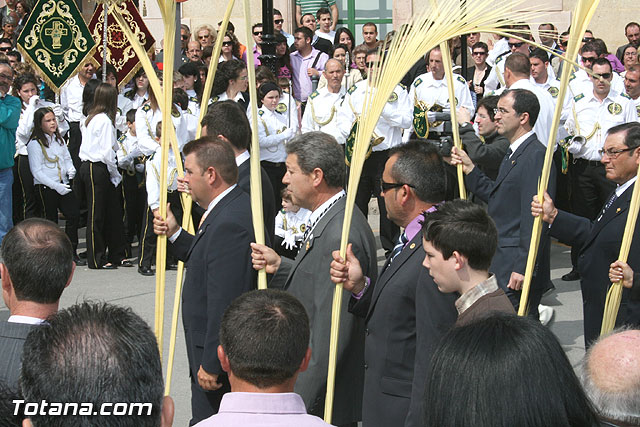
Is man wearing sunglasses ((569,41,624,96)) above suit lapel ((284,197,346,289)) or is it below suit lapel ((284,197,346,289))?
above

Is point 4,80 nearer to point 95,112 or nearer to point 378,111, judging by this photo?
point 95,112

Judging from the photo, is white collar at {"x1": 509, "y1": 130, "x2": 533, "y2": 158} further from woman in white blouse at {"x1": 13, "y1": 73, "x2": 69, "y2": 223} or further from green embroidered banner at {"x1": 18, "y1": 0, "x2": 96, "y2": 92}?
green embroidered banner at {"x1": 18, "y1": 0, "x2": 96, "y2": 92}

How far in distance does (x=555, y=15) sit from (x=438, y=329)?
1326 cm

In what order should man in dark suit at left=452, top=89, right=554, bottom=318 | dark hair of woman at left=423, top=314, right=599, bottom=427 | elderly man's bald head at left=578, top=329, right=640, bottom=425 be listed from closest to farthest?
dark hair of woman at left=423, top=314, right=599, bottom=427 → elderly man's bald head at left=578, top=329, right=640, bottom=425 → man in dark suit at left=452, top=89, right=554, bottom=318

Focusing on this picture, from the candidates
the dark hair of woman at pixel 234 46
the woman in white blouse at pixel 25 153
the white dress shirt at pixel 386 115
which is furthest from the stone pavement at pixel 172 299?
the dark hair of woman at pixel 234 46

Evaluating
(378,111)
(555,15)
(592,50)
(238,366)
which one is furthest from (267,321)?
(555,15)

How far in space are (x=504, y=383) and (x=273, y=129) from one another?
8.36 metres

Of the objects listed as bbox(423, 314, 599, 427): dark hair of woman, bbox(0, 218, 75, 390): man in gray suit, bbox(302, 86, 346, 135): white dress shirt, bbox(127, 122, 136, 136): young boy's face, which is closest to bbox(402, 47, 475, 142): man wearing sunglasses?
bbox(302, 86, 346, 135): white dress shirt

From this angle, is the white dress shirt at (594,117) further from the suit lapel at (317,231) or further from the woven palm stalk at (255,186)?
the woven palm stalk at (255,186)

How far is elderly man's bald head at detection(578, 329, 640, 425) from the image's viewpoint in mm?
2180

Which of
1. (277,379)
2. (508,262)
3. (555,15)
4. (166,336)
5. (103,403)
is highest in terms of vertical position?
(555,15)

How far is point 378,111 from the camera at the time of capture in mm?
4195

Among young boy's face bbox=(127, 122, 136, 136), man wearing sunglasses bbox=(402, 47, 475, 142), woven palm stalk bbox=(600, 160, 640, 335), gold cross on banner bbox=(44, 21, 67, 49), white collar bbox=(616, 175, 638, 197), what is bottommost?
woven palm stalk bbox=(600, 160, 640, 335)

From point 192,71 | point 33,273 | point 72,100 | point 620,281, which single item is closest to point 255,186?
point 33,273
